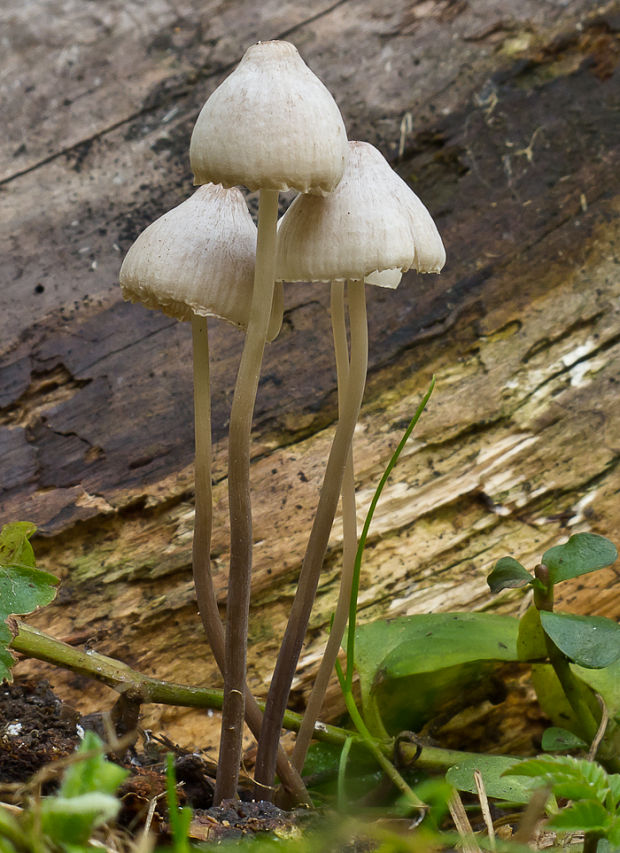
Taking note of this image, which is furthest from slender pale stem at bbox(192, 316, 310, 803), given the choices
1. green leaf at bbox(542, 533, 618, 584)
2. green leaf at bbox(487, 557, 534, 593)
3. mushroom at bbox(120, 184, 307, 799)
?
green leaf at bbox(542, 533, 618, 584)

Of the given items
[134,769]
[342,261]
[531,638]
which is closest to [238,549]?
[134,769]

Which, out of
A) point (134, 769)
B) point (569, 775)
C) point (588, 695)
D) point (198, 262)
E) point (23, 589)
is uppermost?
point (198, 262)

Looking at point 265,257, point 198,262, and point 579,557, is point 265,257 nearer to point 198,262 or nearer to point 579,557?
point 198,262

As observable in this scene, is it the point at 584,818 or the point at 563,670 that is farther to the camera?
the point at 563,670

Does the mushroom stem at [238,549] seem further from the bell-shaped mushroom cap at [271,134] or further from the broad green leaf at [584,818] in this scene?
the broad green leaf at [584,818]

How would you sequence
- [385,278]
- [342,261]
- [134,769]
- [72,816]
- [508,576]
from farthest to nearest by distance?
[385,278] < [508,576] < [134,769] < [342,261] < [72,816]

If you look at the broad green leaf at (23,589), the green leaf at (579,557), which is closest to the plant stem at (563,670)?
the green leaf at (579,557)

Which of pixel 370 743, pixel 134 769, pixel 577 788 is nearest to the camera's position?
pixel 577 788

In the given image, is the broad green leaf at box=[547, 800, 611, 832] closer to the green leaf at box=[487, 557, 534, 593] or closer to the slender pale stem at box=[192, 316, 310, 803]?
the green leaf at box=[487, 557, 534, 593]

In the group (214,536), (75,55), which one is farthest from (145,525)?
(75,55)
